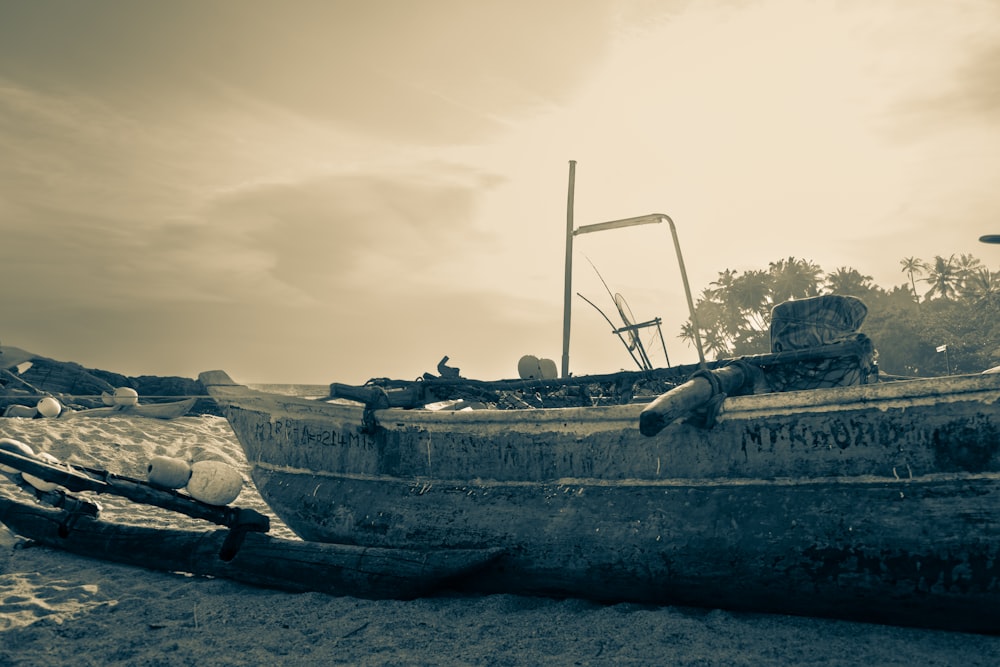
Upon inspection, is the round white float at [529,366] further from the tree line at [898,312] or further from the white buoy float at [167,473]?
the tree line at [898,312]

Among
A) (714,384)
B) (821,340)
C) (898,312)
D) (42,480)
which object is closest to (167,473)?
(42,480)

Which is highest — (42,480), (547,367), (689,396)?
(547,367)

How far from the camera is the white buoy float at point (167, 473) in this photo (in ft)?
17.7

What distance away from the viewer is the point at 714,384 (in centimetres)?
453

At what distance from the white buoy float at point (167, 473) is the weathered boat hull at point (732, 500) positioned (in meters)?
1.36

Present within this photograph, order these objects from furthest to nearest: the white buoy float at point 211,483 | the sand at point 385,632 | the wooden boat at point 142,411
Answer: the wooden boat at point 142,411
the white buoy float at point 211,483
the sand at point 385,632

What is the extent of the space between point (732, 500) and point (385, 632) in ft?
7.53

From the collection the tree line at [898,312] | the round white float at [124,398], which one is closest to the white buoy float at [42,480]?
the round white float at [124,398]

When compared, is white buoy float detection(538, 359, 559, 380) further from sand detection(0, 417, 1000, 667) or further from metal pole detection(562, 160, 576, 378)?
sand detection(0, 417, 1000, 667)

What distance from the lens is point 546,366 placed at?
10148 millimetres

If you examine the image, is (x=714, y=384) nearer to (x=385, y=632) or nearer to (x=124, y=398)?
(x=385, y=632)

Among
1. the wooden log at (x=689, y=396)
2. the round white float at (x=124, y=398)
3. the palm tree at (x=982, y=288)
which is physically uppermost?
the palm tree at (x=982, y=288)

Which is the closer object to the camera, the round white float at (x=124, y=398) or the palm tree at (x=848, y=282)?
the round white float at (x=124, y=398)

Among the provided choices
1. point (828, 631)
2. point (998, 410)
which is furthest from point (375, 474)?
point (998, 410)
